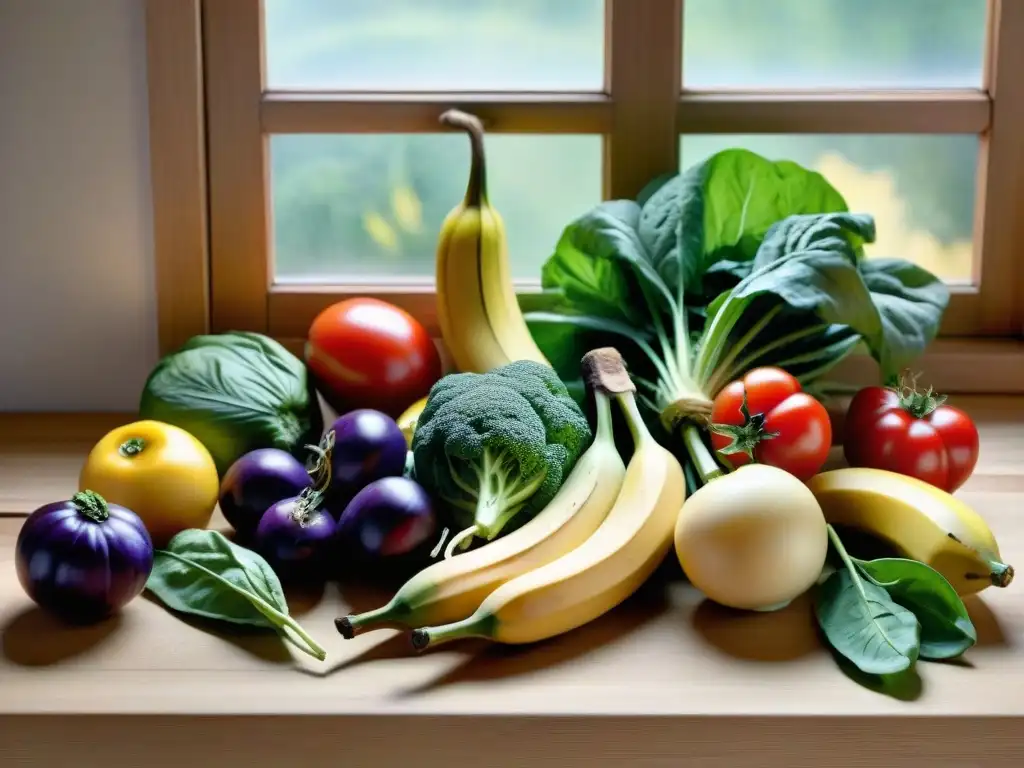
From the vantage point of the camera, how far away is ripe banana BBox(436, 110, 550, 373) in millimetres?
1112

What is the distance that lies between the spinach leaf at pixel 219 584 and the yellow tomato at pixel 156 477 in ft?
0.14

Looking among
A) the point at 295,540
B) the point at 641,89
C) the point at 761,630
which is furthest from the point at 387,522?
the point at 641,89

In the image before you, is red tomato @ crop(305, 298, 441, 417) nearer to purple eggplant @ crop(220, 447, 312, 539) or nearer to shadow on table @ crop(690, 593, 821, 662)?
purple eggplant @ crop(220, 447, 312, 539)

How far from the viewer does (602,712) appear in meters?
0.65

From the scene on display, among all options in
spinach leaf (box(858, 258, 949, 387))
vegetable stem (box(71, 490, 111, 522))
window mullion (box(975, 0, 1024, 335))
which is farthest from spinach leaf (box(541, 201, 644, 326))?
vegetable stem (box(71, 490, 111, 522))

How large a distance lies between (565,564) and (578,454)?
168 millimetres

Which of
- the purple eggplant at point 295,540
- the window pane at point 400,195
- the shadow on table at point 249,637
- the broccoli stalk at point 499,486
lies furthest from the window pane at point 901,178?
the shadow on table at point 249,637

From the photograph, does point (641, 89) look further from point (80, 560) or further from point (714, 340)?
point (80, 560)

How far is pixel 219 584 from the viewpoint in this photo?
0.78 metres

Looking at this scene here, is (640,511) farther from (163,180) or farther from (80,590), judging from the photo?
(163,180)

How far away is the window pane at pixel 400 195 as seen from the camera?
1283 millimetres

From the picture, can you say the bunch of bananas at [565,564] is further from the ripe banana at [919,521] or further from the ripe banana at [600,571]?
the ripe banana at [919,521]

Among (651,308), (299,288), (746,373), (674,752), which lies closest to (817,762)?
(674,752)

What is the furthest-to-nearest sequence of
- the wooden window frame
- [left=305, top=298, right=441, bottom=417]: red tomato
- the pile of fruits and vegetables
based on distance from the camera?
1. the wooden window frame
2. [left=305, top=298, right=441, bottom=417]: red tomato
3. the pile of fruits and vegetables
